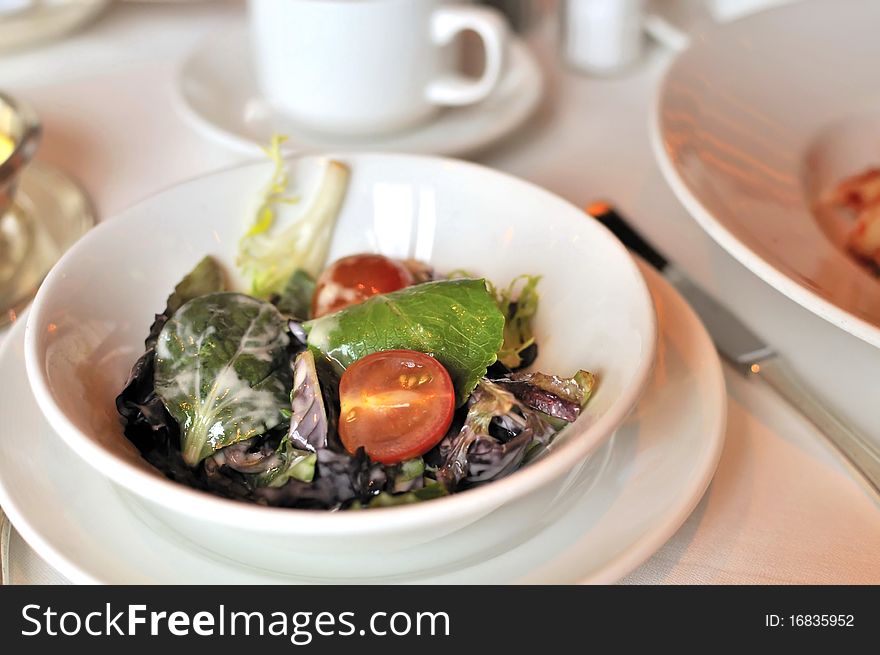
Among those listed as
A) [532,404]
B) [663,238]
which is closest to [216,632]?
[532,404]

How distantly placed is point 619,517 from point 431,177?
Answer: 440 mm

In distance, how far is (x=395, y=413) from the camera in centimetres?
72

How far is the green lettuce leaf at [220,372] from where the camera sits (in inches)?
28.9

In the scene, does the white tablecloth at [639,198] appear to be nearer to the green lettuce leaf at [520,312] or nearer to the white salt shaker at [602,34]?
the white salt shaker at [602,34]

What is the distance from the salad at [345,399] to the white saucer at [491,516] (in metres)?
0.06

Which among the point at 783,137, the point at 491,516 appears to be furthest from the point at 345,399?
the point at 783,137

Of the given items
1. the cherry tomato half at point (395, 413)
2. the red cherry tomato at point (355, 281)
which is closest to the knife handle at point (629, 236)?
the red cherry tomato at point (355, 281)

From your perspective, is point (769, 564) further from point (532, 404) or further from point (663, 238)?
point (663, 238)

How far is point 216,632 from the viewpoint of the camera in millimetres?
654

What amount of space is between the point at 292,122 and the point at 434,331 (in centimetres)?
69

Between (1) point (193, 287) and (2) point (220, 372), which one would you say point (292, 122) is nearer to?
(1) point (193, 287)

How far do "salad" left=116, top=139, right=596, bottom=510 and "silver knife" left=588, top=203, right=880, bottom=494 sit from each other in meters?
0.24

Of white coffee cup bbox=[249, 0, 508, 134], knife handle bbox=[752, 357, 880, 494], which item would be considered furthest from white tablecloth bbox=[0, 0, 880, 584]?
white coffee cup bbox=[249, 0, 508, 134]

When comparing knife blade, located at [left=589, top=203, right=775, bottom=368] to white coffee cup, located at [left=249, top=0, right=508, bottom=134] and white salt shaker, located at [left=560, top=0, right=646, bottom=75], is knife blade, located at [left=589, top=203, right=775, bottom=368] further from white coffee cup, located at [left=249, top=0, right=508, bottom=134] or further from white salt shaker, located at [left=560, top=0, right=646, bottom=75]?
white salt shaker, located at [left=560, top=0, right=646, bottom=75]
